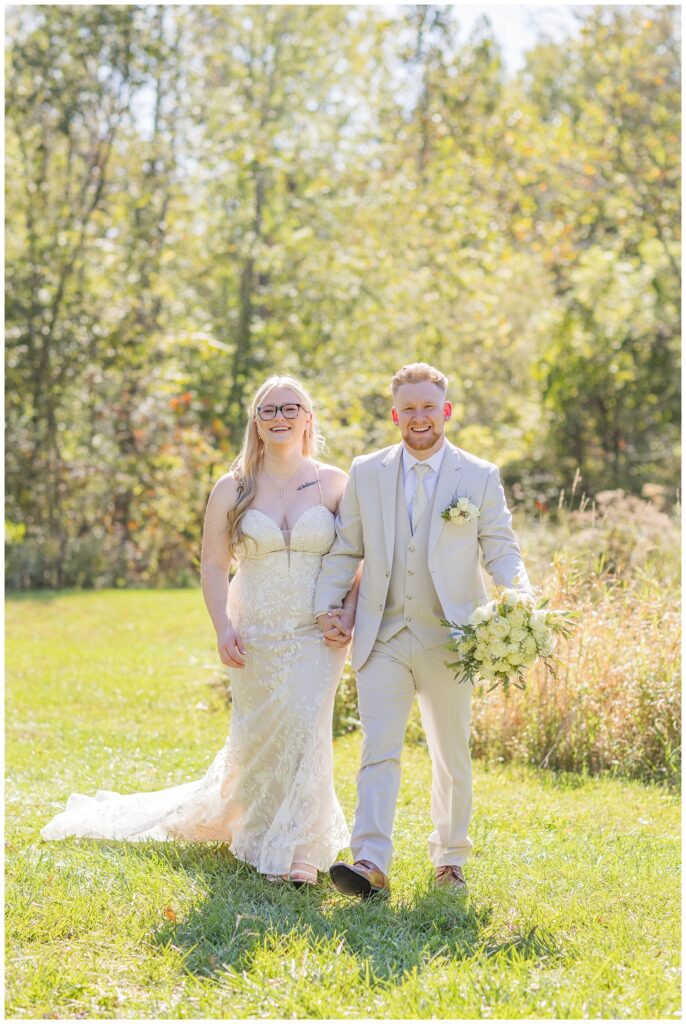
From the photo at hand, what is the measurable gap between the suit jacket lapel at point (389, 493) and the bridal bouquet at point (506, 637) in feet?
1.60

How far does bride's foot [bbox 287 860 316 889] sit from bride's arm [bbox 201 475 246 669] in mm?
876

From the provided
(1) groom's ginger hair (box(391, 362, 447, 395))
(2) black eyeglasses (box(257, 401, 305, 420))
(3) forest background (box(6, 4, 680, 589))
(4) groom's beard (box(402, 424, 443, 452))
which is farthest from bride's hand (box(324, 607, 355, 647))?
(3) forest background (box(6, 4, 680, 589))

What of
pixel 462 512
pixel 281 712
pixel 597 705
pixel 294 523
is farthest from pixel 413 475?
pixel 597 705

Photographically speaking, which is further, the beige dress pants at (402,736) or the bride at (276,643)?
the bride at (276,643)

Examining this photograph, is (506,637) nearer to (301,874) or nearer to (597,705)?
(301,874)

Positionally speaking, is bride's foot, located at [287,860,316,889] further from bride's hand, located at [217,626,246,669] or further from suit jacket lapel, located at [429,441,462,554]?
suit jacket lapel, located at [429,441,462,554]

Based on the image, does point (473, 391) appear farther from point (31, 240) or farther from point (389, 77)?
point (31, 240)

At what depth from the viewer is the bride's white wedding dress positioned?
15.1 ft

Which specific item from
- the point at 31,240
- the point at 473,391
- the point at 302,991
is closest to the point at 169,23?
the point at 31,240

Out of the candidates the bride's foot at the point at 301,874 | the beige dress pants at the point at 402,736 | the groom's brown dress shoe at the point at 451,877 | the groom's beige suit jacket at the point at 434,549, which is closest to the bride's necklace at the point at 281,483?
the groom's beige suit jacket at the point at 434,549

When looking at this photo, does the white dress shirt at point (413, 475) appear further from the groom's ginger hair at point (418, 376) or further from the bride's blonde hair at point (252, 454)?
the bride's blonde hair at point (252, 454)

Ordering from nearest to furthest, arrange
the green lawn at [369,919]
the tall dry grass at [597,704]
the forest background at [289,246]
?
the green lawn at [369,919]
the tall dry grass at [597,704]
the forest background at [289,246]

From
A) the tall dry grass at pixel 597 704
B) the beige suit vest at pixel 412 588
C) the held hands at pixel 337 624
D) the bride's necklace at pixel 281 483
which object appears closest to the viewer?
the beige suit vest at pixel 412 588

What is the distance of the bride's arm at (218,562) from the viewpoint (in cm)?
476
